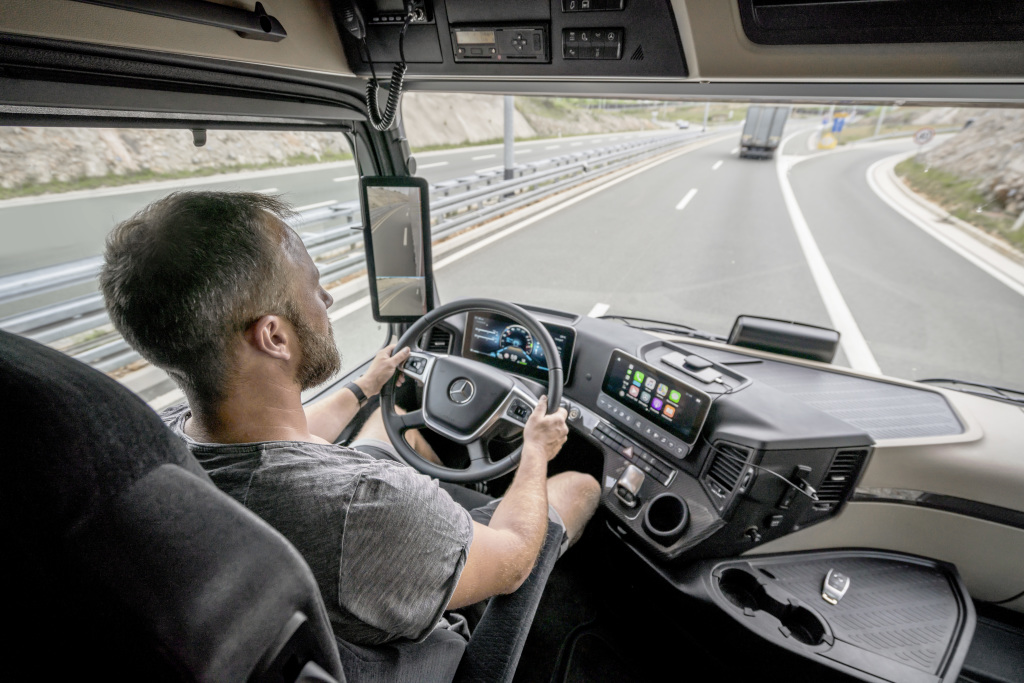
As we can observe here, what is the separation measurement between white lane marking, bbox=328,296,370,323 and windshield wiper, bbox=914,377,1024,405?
306cm

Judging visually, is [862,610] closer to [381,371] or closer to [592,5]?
[381,371]

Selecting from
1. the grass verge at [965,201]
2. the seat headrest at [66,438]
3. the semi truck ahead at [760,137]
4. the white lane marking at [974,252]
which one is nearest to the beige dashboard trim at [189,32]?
the seat headrest at [66,438]

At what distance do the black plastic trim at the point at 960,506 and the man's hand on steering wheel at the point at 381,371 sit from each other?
186 cm

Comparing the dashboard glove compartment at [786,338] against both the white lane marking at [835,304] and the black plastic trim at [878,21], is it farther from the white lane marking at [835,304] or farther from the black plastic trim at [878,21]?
the black plastic trim at [878,21]

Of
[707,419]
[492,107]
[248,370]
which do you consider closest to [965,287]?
[707,419]

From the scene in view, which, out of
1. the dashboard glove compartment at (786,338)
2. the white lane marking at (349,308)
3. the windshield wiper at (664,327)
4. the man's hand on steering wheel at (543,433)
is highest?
the dashboard glove compartment at (786,338)

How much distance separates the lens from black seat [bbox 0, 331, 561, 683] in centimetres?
46

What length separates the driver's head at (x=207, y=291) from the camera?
95 cm

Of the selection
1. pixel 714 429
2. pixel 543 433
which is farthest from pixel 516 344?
pixel 714 429

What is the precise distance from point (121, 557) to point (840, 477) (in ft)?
6.66

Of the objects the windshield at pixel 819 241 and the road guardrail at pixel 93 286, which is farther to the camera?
the road guardrail at pixel 93 286

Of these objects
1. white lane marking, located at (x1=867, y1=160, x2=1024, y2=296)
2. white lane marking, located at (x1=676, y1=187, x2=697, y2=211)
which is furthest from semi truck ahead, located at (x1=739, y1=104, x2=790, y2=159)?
white lane marking, located at (x1=867, y1=160, x2=1024, y2=296)

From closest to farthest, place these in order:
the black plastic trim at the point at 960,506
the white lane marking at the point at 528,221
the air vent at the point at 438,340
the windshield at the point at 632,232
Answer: the black plastic trim at the point at 960,506 → the windshield at the point at 632,232 → the air vent at the point at 438,340 → the white lane marking at the point at 528,221

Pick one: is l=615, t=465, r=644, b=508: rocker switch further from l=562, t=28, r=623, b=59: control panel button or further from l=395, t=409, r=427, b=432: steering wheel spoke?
l=562, t=28, r=623, b=59: control panel button
